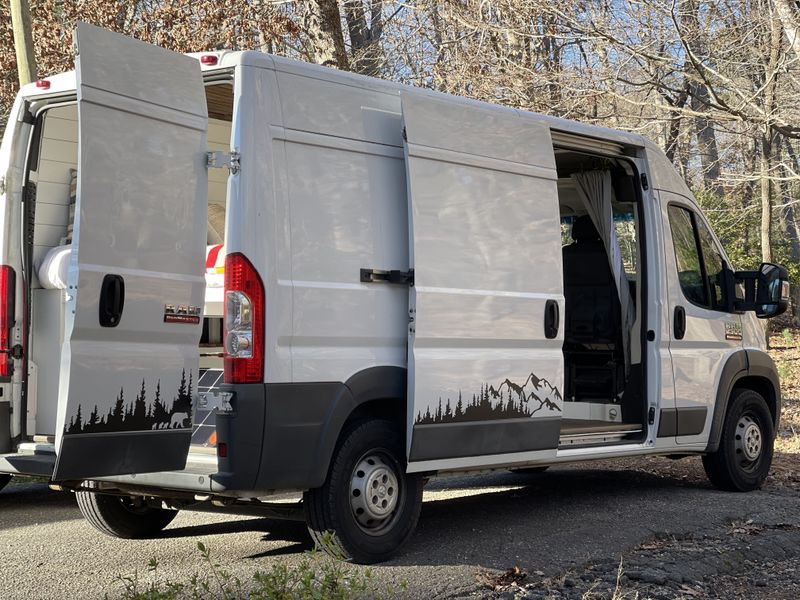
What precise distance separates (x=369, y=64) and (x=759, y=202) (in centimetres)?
1184

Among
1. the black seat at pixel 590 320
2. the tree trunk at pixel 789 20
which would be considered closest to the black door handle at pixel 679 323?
the black seat at pixel 590 320

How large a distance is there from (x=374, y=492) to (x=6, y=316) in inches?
88.1

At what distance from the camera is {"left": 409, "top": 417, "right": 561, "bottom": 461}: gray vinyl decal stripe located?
21.8 ft

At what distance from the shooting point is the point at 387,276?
6.54 m

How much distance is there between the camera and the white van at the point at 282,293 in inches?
219

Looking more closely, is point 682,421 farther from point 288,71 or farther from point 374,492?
point 288,71

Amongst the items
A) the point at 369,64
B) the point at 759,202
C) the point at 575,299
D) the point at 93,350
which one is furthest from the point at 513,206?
the point at 759,202

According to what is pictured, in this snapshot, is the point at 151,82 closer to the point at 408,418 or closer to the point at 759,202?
the point at 408,418

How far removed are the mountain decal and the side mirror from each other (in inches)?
98.8

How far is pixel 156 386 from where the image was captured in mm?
5703

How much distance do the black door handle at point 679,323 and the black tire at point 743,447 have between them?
0.98 meters

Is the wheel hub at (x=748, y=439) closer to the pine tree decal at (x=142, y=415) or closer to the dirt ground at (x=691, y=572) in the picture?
the dirt ground at (x=691, y=572)

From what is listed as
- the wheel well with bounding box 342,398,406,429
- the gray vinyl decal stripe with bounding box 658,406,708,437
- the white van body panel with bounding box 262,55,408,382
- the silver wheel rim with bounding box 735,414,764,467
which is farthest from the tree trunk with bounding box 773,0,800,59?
the wheel well with bounding box 342,398,406,429

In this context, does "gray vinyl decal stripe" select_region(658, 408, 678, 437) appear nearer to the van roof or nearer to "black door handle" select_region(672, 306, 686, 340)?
"black door handle" select_region(672, 306, 686, 340)
